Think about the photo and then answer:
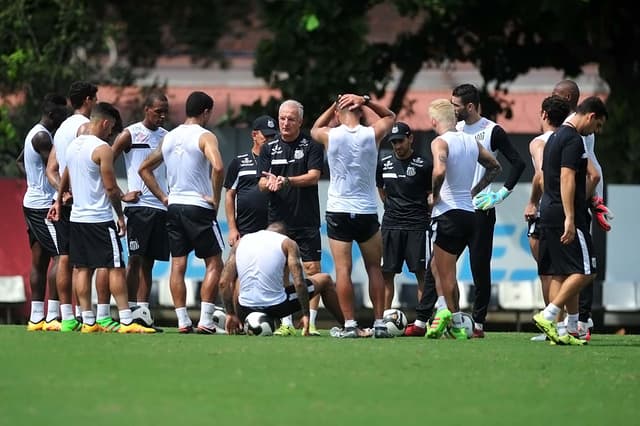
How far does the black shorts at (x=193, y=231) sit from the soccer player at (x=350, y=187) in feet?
3.68

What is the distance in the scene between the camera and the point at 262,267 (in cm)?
1495

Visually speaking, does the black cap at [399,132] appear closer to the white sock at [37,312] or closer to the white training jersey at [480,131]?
the white training jersey at [480,131]

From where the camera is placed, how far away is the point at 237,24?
175ft

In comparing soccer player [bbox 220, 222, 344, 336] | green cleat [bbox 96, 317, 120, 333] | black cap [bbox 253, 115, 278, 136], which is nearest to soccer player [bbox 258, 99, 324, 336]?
soccer player [bbox 220, 222, 344, 336]

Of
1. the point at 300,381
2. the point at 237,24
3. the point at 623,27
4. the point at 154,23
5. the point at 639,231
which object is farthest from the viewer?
the point at 237,24

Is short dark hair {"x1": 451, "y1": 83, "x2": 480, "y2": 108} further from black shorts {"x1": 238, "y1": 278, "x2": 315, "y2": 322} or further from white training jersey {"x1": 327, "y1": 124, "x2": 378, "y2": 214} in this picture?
black shorts {"x1": 238, "y1": 278, "x2": 315, "y2": 322}

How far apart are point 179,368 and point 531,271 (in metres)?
11.4

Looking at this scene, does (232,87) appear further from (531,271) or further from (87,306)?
(87,306)

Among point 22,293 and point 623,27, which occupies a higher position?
point 623,27

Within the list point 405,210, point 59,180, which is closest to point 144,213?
point 59,180

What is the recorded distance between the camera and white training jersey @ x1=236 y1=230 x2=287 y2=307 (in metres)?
15.0

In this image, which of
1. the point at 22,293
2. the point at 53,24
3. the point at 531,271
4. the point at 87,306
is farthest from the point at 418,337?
the point at 53,24

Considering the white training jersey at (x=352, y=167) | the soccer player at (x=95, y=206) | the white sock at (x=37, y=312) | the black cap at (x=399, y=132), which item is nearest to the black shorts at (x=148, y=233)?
the soccer player at (x=95, y=206)

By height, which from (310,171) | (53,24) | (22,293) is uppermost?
(53,24)
